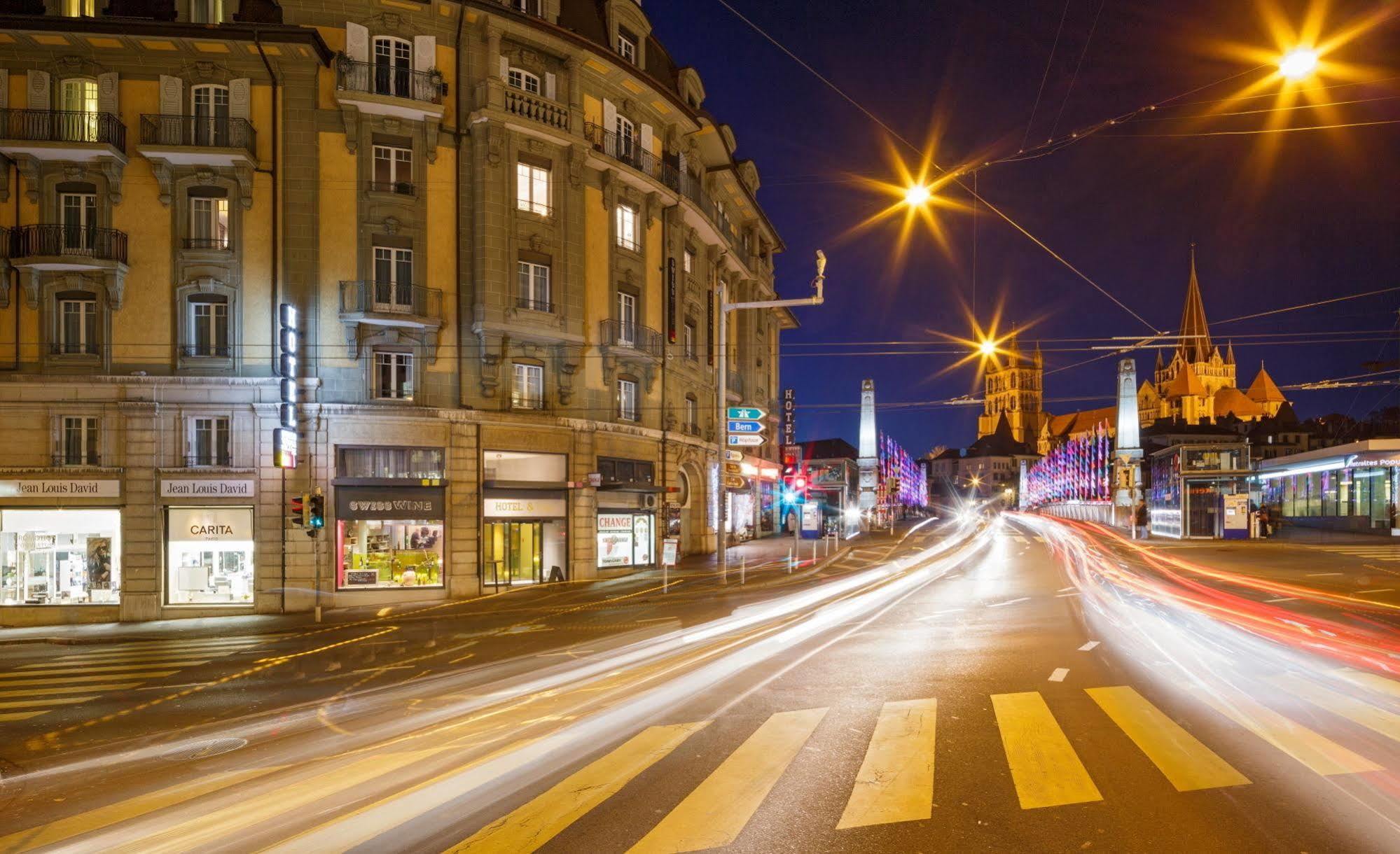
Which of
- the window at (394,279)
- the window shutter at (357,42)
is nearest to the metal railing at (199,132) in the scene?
the window shutter at (357,42)

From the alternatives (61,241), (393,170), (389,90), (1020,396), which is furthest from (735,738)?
(1020,396)

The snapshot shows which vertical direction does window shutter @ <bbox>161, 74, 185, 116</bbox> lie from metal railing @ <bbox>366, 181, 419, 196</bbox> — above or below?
above

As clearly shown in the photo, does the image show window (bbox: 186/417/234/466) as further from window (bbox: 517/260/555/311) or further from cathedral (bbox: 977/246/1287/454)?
cathedral (bbox: 977/246/1287/454)

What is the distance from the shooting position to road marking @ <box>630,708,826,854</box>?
6196mm

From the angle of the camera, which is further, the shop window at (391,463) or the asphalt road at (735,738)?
the shop window at (391,463)

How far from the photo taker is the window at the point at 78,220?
2467 centimetres

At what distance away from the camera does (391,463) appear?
26.2 m

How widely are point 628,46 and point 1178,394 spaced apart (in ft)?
476

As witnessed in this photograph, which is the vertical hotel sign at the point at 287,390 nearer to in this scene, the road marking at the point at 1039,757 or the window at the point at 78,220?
the window at the point at 78,220

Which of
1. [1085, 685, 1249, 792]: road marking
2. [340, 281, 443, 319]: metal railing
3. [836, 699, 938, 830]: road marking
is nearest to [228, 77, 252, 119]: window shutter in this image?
[340, 281, 443, 319]: metal railing

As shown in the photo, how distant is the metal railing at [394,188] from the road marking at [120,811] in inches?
842

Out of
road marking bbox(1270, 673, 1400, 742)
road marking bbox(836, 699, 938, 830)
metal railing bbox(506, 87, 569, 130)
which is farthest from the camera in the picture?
metal railing bbox(506, 87, 569, 130)

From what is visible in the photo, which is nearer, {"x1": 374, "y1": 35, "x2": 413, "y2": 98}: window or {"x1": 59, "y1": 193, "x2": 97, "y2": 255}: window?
{"x1": 59, "y1": 193, "x2": 97, "y2": 255}: window

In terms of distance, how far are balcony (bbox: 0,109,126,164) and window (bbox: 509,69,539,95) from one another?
11417 mm
